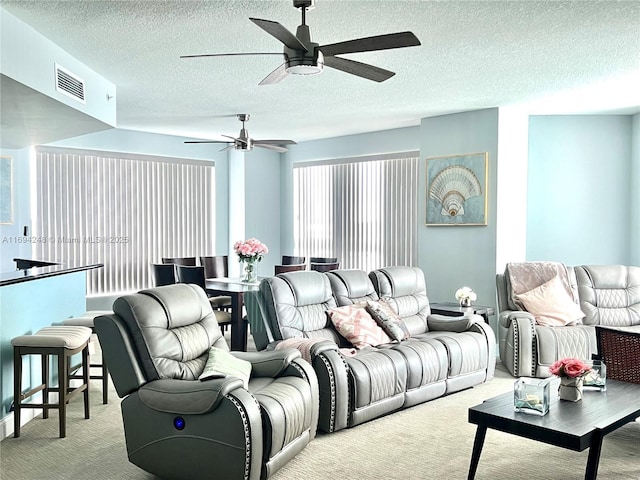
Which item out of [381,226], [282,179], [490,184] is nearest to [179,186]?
[282,179]

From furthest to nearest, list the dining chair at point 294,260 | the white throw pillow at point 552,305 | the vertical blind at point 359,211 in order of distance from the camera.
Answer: the dining chair at point 294,260, the vertical blind at point 359,211, the white throw pillow at point 552,305

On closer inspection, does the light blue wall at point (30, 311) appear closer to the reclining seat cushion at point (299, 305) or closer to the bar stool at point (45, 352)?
the bar stool at point (45, 352)

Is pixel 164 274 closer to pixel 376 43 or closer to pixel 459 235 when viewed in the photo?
pixel 459 235

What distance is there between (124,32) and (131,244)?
15.5 feet

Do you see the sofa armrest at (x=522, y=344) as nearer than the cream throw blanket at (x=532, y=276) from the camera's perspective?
Yes

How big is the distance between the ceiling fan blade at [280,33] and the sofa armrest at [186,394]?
5.87 ft

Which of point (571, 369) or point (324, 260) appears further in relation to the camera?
point (324, 260)

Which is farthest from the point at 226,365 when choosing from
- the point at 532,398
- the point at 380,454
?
the point at 532,398

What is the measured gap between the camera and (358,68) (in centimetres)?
366

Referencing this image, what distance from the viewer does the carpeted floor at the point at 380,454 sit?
3529mm

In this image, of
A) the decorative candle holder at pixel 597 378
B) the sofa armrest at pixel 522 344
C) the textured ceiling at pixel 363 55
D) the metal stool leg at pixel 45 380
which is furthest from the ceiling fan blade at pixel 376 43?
the sofa armrest at pixel 522 344

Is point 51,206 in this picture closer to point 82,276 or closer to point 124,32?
point 82,276

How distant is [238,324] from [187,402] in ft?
9.85

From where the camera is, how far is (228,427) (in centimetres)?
313
